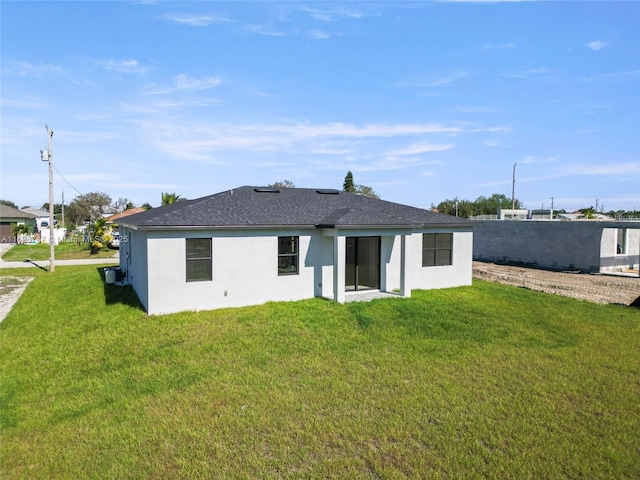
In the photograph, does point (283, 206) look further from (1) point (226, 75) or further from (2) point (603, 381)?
(2) point (603, 381)

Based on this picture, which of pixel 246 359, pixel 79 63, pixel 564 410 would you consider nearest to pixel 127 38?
pixel 79 63

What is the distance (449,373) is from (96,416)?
246 inches

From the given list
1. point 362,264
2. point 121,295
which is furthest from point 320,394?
point 121,295

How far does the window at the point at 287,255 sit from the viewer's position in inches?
514

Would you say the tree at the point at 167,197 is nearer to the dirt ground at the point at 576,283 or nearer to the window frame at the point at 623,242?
the dirt ground at the point at 576,283

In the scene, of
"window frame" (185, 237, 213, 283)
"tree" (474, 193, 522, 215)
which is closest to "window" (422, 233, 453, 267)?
"window frame" (185, 237, 213, 283)

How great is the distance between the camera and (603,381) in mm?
7605

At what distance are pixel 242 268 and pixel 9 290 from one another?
11.9 metres

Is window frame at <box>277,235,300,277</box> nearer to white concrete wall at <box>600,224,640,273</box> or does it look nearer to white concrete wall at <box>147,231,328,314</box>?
white concrete wall at <box>147,231,328,314</box>

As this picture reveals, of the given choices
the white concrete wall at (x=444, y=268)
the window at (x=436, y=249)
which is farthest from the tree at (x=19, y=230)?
the window at (x=436, y=249)

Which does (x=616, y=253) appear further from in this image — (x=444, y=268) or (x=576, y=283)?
(x=444, y=268)

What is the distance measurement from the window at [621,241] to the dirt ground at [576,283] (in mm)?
4638

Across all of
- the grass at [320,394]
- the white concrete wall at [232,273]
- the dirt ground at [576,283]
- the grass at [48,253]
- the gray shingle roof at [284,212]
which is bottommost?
the dirt ground at [576,283]

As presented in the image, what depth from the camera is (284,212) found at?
45.8 feet
